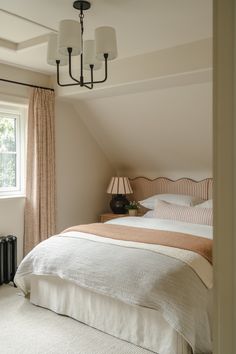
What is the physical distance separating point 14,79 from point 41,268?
2.14 metres

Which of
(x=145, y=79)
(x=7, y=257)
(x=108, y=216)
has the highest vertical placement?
(x=145, y=79)

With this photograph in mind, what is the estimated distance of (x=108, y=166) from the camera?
204 inches

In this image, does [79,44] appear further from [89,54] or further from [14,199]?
[14,199]

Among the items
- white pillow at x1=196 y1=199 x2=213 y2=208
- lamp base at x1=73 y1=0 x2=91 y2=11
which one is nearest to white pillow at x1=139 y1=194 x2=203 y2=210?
white pillow at x1=196 y1=199 x2=213 y2=208

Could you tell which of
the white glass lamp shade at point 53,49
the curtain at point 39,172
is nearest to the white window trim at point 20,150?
the curtain at point 39,172

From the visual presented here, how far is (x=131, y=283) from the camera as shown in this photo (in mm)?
2396

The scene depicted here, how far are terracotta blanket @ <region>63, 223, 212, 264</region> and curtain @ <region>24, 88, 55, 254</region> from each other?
0.82m

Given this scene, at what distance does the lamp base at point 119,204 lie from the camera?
4809mm

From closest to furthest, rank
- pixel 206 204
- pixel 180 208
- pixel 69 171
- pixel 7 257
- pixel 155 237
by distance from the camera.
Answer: pixel 155 237
pixel 7 257
pixel 180 208
pixel 206 204
pixel 69 171

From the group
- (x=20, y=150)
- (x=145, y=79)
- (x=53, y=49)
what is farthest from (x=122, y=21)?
(x=20, y=150)

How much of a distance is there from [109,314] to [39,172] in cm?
196

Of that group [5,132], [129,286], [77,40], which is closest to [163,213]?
[129,286]

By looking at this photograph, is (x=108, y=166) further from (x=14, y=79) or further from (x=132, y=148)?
(x=14, y=79)

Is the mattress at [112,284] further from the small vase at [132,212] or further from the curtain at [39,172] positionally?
the small vase at [132,212]
